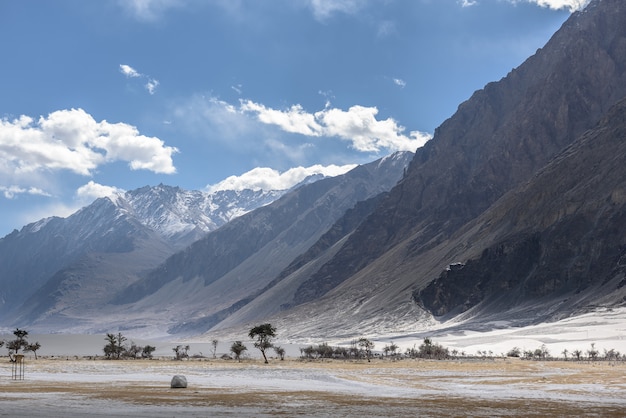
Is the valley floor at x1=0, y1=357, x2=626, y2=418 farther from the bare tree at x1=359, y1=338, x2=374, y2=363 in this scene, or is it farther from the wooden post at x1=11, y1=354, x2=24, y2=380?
the bare tree at x1=359, y1=338, x2=374, y2=363

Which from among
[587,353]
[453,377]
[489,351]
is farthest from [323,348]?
[453,377]

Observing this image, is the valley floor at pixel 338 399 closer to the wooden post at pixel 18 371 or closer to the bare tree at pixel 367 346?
the wooden post at pixel 18 371

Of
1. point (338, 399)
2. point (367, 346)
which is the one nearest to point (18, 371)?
point (338, 399)

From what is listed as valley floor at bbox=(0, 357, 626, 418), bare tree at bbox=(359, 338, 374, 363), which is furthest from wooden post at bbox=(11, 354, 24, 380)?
bare tree at bbox=(359, 338, 374, 363)

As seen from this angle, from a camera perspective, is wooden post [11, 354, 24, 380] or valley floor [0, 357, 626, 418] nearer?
valley floor [0, 357, 626, 418]

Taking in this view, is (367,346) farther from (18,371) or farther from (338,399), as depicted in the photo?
(338,399)

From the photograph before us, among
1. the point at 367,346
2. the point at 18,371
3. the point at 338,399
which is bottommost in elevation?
the point at 338,399

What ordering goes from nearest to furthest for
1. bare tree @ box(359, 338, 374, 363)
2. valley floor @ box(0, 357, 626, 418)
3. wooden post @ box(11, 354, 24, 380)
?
valley floor @ box(0, 357, 626, 418)
wooden post @ box(11, 354, 24, 380)
bare tree @ box(359, 338, 374, 363)

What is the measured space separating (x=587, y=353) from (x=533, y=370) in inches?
2641

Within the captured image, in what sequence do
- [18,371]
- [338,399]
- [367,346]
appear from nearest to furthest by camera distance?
1. [338,399]
2. [18,371]
3. [367,346]

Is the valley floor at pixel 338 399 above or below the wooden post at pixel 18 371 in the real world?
below

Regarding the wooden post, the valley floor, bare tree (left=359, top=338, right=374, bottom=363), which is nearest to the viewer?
the valley floor

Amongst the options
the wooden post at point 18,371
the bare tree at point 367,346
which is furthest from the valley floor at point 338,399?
the bare tree at point 367,346

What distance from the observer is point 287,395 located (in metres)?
54.4
